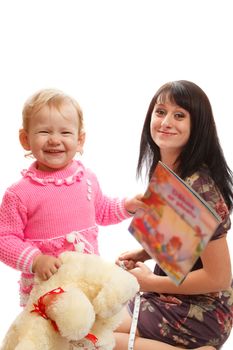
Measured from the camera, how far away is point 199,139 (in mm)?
1244

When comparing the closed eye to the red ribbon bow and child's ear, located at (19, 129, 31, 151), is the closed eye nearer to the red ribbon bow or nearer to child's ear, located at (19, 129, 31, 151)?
child's ear, located at (19, 129, 31, 151)

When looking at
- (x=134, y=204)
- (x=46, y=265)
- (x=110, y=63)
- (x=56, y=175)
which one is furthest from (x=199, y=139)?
(x=110, y=63)

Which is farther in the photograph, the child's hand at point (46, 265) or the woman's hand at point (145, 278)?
the woman's hand at point (145, 278)

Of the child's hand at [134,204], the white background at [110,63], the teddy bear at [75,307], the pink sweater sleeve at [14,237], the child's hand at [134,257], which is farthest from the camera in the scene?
the white background at [110,63]

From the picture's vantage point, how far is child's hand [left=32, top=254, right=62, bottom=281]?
1.04 metres

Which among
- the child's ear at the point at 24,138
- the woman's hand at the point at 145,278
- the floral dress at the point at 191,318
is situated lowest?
the floral dress at the point at 191,318

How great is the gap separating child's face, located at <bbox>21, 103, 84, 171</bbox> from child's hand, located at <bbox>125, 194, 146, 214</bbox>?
0.17 metres

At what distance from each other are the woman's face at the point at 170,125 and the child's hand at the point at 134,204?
0.44 feet

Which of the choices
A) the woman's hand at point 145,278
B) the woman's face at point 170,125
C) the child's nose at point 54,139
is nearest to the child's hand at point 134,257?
the woman's hand at point 145,278

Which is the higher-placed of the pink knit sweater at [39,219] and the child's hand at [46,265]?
the pink knit sweater at [39,219]

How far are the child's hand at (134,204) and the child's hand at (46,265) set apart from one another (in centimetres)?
23

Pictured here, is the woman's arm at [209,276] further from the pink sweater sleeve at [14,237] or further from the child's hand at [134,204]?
the pink sweater sleeve at [14,237]

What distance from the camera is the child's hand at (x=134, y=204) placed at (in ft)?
3.92

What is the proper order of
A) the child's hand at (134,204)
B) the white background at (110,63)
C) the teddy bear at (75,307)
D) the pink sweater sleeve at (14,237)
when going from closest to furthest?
the teddy bear at (75,307)
the pink sweater sleeve at (14,237)
the child's hand at (134,204)
the white background at (110,63)
